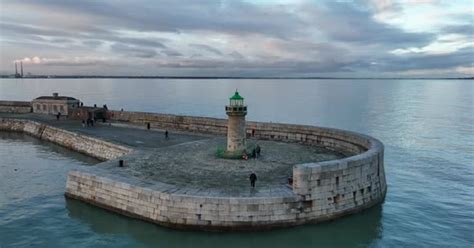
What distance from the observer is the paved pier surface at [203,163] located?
16125 mm

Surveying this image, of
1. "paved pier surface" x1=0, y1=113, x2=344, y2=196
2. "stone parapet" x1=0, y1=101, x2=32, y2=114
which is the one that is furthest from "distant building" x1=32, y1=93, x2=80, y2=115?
"paved pier surface" x1=0, y1=113, x2=344, y2=196

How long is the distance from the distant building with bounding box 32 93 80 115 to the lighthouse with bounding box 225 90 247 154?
2397cm

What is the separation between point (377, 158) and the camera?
17.7m

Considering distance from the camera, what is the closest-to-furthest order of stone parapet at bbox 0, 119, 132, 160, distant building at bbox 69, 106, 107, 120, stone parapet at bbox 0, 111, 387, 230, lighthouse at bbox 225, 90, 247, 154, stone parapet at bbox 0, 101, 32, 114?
stone parapet at bbox 0, 111, 387, 230 → lighthouse at bbox 225, 90, 247, 154 → stone parapet at bbox 0, 119, 132, 160 → distant building at bbox 69, 106, 107, 120 → stone parapet at bbox 0, 101, 32, 114

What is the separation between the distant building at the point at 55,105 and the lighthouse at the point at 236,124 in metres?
24.0

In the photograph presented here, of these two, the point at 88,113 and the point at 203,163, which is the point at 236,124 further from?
the point at 88,113

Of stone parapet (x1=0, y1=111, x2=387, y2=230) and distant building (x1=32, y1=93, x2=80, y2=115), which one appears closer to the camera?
stone parapet (x1=0, y1=111, x2=387, y2=230)

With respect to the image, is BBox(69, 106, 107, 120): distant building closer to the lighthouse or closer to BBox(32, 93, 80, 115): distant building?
BBox(32, 93, 80, 115): distant building

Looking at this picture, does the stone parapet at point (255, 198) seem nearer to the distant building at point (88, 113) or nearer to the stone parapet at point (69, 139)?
the stone parapet at point (69, 139)

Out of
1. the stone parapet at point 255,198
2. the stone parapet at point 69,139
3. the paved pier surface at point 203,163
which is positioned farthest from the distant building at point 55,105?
the stone parapet at point 255,198

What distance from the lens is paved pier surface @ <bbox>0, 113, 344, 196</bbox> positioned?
16125 millimetres

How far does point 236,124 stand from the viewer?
20.8 meters

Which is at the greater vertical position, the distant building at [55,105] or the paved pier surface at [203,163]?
the distant building at [55,105]

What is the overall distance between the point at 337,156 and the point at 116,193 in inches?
454
